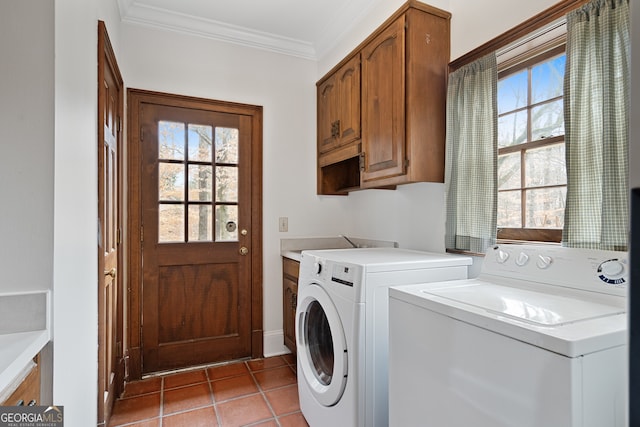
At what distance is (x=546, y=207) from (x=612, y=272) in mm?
505

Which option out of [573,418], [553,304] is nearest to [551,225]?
[553,304]

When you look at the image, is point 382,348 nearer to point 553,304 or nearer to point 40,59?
point 553,304

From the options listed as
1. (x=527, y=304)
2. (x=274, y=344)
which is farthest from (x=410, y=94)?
(x=274, y=344)

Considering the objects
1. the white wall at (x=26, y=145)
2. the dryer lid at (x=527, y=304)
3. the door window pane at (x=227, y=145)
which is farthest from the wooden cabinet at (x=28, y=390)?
the door window pane at (x=227, y=145)

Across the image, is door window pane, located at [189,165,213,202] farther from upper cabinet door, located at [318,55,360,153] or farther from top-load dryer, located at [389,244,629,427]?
top-load dryer, located at [389,244,629,427]

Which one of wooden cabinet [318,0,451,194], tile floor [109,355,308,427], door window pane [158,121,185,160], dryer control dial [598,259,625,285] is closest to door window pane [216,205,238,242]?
door window pane [158,121,185,160]

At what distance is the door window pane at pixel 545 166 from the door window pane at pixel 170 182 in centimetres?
222

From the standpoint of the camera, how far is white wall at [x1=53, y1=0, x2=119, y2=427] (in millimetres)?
977

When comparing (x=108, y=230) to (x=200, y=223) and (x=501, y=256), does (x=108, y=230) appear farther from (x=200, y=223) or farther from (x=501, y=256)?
(x=501, y=256)

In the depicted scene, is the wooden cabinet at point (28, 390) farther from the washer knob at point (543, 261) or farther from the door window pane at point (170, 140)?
the door window pane at point (170, 140)

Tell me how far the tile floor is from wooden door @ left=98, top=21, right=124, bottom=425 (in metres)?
0.15

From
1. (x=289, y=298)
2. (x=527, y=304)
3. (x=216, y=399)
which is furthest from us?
(x=289, y=298)

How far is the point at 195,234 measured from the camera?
253cm

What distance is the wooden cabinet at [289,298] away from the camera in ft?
8.17
